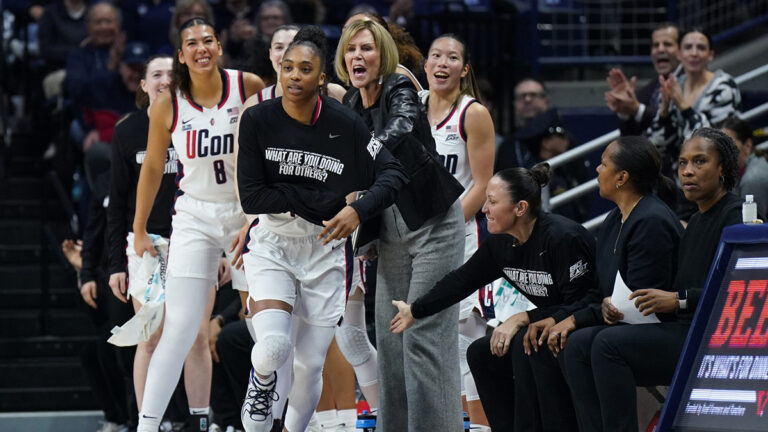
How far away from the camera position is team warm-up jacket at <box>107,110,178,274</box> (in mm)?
6422

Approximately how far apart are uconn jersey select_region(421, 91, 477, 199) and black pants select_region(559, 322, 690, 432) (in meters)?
1.33

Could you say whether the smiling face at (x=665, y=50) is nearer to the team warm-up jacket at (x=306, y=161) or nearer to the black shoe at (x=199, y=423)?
the team warm-up jacket at (x=306, y=161)

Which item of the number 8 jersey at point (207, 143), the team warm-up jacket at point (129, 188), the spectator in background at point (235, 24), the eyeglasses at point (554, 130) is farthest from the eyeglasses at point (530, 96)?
the number 8 jersey at point (207, 143)

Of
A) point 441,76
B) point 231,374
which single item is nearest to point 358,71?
point 441,76

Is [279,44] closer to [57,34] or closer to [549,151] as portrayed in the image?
[549,151]

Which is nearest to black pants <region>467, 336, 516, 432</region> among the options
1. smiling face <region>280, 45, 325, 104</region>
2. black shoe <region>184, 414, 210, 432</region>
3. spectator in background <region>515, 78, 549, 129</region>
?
smiling face <region>280, 45, 325, 104</region>

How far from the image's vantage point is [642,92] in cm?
831

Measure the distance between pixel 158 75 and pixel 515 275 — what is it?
2.24 meters

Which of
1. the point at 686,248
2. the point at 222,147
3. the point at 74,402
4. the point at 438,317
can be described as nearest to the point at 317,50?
the point at 222,147

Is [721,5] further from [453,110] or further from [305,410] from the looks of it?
[305,410]

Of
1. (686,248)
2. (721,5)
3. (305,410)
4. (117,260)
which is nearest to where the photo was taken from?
(686,248)

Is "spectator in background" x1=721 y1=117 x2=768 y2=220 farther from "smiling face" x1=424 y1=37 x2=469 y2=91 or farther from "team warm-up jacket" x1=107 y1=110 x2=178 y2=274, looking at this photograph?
"team warm-up jacket" x1=107 y1=110 x2=178 y2=274

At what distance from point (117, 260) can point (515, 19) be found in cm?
426

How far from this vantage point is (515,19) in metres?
9.53
